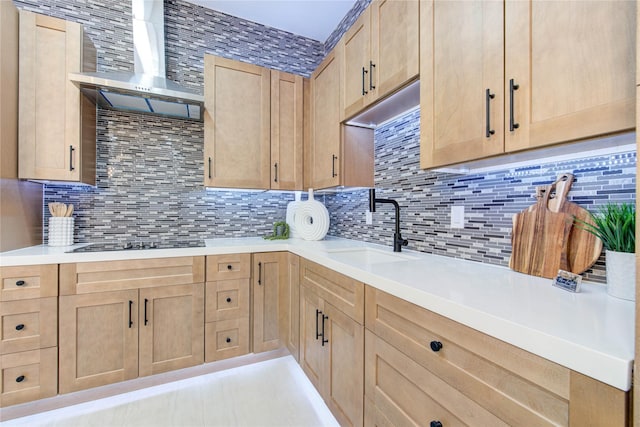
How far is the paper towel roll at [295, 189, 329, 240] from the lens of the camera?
2207 mm

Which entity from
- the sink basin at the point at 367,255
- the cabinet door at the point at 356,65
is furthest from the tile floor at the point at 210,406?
the cabinet door at the point at 356,65

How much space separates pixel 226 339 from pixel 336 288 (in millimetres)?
1104

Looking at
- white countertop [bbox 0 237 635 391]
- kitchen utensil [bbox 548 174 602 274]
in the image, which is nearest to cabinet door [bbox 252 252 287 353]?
white countertop [bbox 0 237 635 391]

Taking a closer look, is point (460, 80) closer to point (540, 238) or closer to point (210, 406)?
point (540, 238)

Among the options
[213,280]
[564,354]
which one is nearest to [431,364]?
[564,354]

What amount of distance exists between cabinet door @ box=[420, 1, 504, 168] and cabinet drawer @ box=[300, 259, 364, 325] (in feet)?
2.14

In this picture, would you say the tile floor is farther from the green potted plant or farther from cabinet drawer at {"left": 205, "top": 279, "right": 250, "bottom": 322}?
the green potted plant

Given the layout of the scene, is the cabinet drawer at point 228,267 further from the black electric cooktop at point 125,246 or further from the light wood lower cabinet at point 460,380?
the light wood lower cabinet at point 460,380

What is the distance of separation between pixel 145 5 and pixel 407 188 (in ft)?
7.90

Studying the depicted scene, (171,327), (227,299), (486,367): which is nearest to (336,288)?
(486,367)

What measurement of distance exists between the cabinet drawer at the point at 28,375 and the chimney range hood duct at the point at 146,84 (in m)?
1.62

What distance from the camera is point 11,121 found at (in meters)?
1.68

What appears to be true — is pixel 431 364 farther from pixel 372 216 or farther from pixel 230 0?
pixel 230 0

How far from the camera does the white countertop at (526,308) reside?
50 cm
